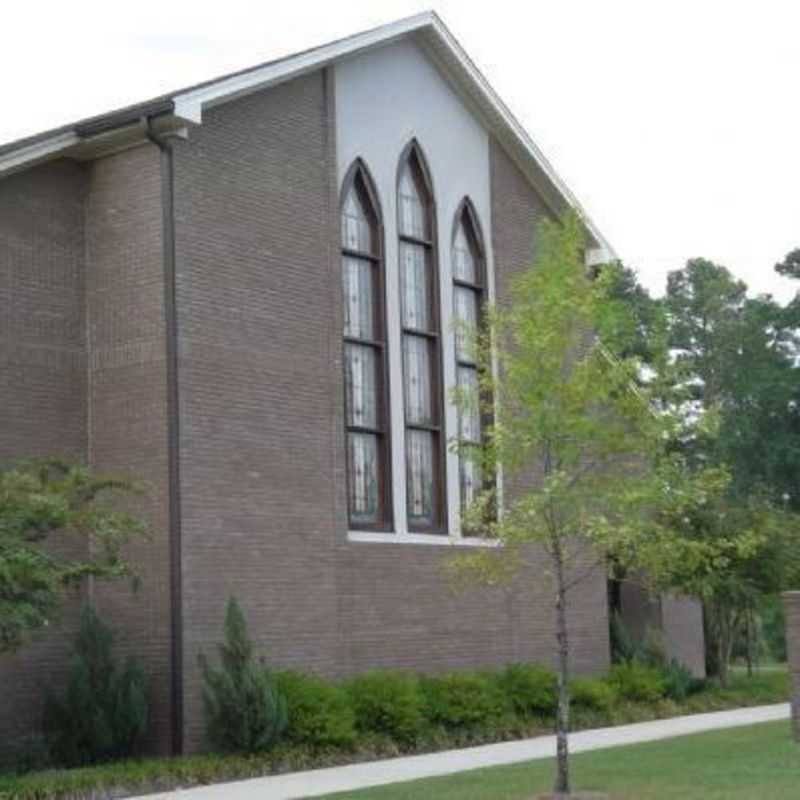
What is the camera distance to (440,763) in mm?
18031

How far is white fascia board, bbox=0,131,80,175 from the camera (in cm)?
1841

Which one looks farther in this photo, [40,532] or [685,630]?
[685,630]

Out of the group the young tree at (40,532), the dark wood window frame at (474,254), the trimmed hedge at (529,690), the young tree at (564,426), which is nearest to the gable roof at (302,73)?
the dark wood window frame at (474,254)

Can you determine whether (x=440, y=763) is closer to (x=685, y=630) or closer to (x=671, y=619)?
(x=671, y=619)

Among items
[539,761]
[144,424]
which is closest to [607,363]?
[539,761]

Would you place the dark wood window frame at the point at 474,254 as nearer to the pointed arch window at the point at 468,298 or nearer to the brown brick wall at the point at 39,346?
the pointed arch window at the point at 468,298

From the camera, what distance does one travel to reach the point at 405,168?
75.8 feet

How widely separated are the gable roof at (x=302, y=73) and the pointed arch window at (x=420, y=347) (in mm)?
1715

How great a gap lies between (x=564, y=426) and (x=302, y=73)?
879 cm

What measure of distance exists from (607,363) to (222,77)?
7376 mm

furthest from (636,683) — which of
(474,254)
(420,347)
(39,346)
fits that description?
(39,346)

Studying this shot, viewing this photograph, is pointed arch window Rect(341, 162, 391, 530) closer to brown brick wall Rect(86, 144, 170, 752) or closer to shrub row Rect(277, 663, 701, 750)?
shrub row Rect(277, 663, 701, 750)

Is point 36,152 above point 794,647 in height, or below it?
above

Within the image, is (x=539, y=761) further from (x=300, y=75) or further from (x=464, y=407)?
(x=300, y=75)
